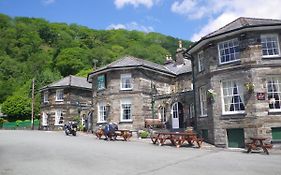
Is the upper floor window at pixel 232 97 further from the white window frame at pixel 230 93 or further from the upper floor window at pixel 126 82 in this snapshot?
the upper floor window at pixel 126 82

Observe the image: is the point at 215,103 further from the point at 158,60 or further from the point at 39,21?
the point at 39,21

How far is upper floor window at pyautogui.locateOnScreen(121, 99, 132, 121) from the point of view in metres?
28.0

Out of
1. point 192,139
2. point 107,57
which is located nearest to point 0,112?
point 107,57

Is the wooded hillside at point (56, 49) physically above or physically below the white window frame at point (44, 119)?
above

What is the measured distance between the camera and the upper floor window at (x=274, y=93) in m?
17.5

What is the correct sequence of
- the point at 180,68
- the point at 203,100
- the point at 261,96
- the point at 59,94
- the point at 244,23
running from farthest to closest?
1. the point at 59,94
2. the point at 180,68
3. the point at 203,100
4. the point at 244,23
5. the point at 261,96

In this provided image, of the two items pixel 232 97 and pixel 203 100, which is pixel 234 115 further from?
pixel 203 100

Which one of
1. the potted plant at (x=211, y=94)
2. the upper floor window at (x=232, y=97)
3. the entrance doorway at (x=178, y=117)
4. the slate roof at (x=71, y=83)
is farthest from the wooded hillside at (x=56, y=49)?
the upper floor window at (x=232, y=97)

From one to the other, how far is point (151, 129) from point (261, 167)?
15488 millimetres

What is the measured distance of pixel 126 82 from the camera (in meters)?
28.7

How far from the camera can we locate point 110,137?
22672 millimetres

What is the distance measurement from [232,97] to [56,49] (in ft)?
247

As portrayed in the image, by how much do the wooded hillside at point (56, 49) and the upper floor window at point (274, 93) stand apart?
53247 mm

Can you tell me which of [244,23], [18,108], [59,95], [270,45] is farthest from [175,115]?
[18,108]
